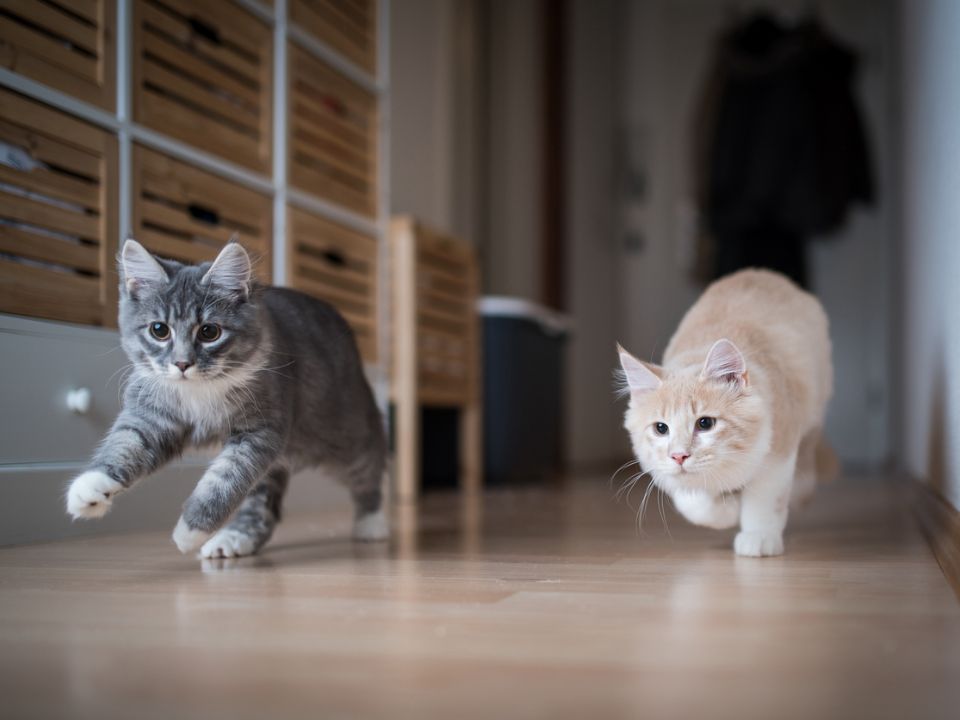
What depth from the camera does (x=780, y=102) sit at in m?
5.77

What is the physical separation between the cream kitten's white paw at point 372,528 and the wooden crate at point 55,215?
723 millimetres

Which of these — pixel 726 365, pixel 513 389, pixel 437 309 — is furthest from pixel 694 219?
pixel 726 365

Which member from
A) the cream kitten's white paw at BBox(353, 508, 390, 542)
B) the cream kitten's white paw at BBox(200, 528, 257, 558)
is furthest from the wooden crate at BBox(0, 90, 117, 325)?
the cream kitten's white paw at BBox(353, 508, 390, 542)

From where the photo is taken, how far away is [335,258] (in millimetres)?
3078

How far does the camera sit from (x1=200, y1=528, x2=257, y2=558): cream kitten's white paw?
1.85m

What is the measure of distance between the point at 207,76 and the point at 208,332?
1070 mm

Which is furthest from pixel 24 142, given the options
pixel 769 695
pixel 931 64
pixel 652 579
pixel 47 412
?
pixel 931 64

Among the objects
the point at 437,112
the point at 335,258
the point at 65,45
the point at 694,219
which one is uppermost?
the point at 437,112

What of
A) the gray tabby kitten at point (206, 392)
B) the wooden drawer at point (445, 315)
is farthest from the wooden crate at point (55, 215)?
the wooden drawer at point (445, 315)

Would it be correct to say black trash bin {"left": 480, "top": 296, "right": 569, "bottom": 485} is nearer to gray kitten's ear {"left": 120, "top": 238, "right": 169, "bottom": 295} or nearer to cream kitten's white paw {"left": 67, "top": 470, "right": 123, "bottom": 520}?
gray kitten's ear {"left": 120, "top": 238, "right": 169, "bottom": 295}

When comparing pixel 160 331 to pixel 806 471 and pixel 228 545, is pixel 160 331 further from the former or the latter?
pixel 806 471

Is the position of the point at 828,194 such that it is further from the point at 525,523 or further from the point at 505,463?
the point at 525,523

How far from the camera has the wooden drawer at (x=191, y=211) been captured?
2.27 meters

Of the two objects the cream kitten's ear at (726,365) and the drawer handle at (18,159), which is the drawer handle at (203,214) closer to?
the drawer handle at (18,159)
